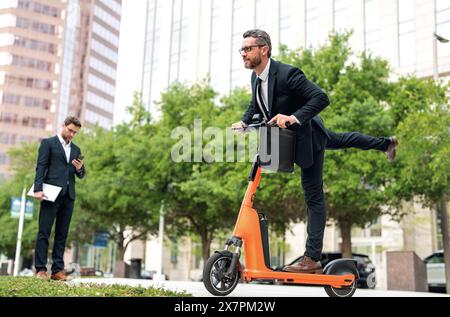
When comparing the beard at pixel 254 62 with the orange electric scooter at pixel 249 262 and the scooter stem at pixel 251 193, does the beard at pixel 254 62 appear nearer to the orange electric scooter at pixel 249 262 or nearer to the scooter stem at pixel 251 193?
the orange electric scooter at pixel 249 262

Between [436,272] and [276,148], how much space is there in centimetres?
1971

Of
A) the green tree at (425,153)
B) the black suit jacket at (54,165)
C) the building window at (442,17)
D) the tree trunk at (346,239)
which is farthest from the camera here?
the building window at (442,17)

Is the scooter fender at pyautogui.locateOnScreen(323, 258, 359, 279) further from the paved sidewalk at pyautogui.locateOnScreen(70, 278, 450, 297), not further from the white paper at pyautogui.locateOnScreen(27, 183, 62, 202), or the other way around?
the white paper at pyautogui.locateOnScreen(27, 183, 62, 202)

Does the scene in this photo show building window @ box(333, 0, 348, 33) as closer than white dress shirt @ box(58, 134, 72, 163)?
No

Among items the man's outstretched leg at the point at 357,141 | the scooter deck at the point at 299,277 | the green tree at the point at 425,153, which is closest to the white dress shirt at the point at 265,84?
the man's outstretched leg at the point at 357,141

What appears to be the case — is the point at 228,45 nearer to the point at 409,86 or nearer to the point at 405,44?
the point at 405,44

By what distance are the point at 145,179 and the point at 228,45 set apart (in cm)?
2769

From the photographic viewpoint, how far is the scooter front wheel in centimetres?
453

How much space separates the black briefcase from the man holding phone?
2950mm

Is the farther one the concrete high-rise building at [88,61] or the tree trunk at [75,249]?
the concrete high-rise building at [88,61]

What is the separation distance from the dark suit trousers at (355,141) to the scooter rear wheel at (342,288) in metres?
1.25

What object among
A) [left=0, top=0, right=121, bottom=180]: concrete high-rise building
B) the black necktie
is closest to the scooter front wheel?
the black necktie

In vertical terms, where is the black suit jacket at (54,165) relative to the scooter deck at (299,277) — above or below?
above

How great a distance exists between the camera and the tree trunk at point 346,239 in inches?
827
